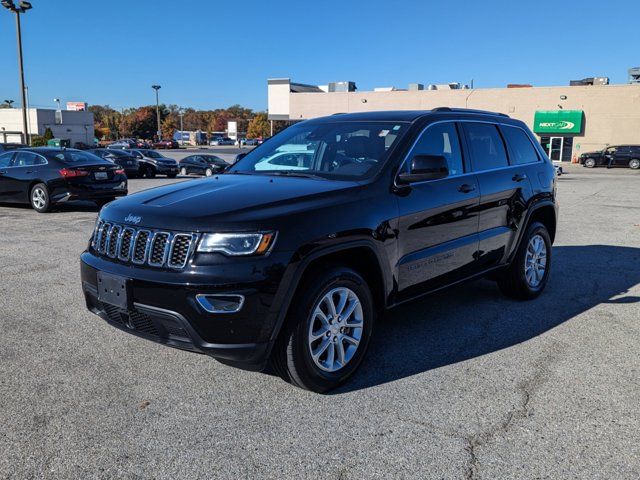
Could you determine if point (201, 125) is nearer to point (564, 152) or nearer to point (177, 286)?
point (564, 152)

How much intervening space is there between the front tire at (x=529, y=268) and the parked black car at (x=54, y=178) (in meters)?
9.63

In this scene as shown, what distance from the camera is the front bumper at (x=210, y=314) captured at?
124 inches

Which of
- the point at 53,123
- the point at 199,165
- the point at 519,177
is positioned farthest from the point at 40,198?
the point at 53,123

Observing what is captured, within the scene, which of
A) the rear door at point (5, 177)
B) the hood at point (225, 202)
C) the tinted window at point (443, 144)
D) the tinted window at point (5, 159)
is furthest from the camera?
the tinted window at point (5, 159)

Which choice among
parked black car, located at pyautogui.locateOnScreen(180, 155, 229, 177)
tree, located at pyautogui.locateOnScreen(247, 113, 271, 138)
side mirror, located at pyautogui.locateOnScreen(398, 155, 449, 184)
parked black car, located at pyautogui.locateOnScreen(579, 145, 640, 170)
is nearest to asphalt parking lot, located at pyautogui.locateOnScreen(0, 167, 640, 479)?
side mirror, located at pyautogui.locateOnScreen(398, 155, 449, 184)

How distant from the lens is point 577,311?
17.9 feet

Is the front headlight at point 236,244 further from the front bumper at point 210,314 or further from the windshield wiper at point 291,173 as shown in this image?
the windshield wiper at point 291,173

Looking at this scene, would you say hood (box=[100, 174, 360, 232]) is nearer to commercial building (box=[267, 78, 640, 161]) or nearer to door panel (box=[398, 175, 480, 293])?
door panel (box=[398, 175, 480, 293])

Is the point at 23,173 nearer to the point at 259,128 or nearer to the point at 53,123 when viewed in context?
the point at 53,123

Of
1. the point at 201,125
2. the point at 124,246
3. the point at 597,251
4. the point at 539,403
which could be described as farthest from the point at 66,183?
the point at 201,125

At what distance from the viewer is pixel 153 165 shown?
92.8 ft

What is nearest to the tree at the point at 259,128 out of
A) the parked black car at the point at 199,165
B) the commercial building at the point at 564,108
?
the commercial building at the point at 564,108

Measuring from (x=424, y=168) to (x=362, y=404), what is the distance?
65.6 inches

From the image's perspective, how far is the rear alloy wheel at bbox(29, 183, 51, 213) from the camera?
12122 mm
